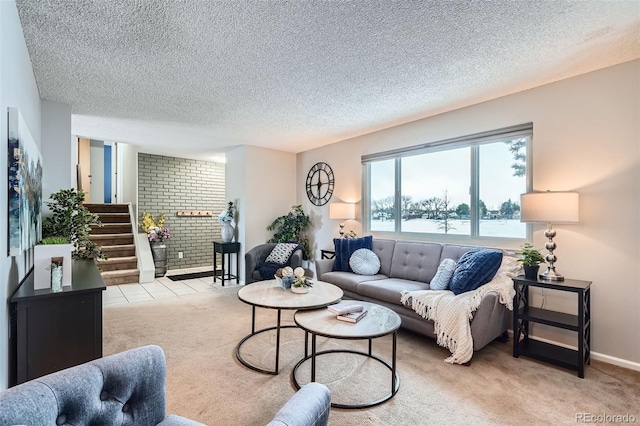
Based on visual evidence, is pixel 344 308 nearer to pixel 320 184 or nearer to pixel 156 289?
pixel 320 184

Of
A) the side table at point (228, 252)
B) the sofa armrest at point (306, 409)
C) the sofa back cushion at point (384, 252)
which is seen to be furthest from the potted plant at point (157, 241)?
the sofa armrest at point (306, 409)

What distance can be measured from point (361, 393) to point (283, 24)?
8.05 ft

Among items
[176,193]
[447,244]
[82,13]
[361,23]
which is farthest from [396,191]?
[176,193]

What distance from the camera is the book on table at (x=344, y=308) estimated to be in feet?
7.50

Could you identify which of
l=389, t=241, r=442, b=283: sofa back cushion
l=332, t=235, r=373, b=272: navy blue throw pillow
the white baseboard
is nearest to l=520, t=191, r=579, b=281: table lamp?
the white baseboard

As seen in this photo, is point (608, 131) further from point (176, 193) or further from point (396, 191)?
point (176, 193)

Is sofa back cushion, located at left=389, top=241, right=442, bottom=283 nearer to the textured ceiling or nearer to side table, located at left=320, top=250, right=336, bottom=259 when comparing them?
side table, located at left=320, top=250, right=336, bottom=259

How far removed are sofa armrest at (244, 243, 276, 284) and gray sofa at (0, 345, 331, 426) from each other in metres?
3.38

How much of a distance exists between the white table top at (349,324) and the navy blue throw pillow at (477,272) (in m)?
0.80

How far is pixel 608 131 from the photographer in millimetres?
2551

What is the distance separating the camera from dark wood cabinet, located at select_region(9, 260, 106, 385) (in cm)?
171

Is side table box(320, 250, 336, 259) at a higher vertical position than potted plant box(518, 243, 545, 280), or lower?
lower

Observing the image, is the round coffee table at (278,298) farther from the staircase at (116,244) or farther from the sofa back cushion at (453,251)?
the staircase at (116,244)

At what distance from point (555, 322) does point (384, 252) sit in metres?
1.91
